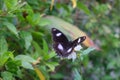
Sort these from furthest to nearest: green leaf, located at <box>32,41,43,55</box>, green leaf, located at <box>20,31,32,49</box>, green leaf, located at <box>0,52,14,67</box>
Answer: green leaf, located at <box>32,41,43,55</box> → green leaf, located at <box>20,31,32,49</box> → green leaf, located at <box>0,52,14,67</box>

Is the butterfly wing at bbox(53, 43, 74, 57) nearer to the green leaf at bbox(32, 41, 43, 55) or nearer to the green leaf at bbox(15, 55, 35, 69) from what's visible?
the green leaf at bbox(15, 55, 35, 69)

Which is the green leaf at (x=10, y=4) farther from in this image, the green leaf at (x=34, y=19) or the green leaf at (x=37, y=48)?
the green leaf at (x=37, y=48)

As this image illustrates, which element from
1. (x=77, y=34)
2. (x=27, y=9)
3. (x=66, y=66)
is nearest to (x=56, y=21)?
(x=77, y=34)

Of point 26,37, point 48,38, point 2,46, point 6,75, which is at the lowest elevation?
point 6,75

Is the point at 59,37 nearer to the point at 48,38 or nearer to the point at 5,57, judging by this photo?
the point at 5,57

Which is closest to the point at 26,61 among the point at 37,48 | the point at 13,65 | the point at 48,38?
the point at 13,65

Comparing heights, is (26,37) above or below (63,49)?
above

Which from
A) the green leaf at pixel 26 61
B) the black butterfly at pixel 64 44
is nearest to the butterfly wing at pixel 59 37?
the black butterfly at pixel 64 44

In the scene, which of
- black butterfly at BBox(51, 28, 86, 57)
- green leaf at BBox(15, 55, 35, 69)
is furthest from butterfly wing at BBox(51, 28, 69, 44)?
green leaf at BBox(15, 55, 35, 69)
